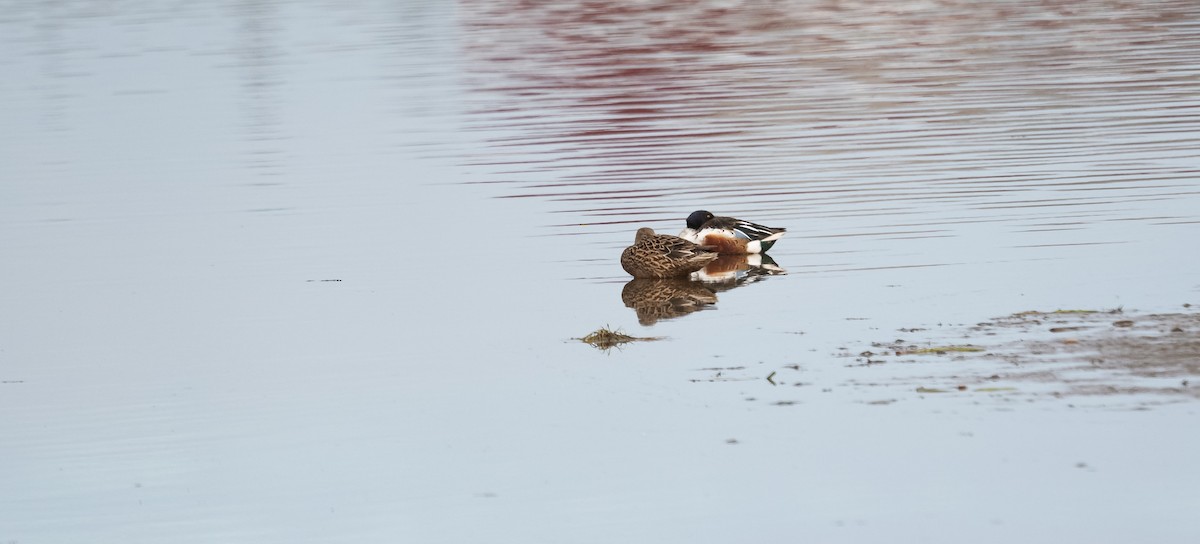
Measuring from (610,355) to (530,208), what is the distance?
6.55 meters

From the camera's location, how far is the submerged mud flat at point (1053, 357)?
8406 mm

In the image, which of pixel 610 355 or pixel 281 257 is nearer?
pixel 610 355

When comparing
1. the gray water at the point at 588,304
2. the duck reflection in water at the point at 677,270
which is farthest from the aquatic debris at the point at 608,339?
the duck reflection in water at the point at 677,270

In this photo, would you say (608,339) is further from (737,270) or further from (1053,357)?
(1053,357)

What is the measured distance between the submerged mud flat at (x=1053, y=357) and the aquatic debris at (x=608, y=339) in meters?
1.65

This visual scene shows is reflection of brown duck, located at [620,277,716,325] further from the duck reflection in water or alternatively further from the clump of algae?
the clump of algae

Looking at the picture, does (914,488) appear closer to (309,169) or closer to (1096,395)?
(1096,395)

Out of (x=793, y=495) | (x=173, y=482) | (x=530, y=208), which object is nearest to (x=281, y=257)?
(x=530, y=208)

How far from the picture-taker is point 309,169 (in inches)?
811

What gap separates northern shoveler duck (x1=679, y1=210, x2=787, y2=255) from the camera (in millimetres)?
13578

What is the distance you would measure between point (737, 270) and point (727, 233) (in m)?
0.38

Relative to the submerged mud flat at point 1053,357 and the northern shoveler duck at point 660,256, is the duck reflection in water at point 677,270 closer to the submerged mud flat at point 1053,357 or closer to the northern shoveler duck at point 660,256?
the northern shoveler duck at point 660,256

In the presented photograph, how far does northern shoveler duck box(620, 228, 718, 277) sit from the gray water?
0.67 metres

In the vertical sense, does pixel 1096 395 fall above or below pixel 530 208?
above
